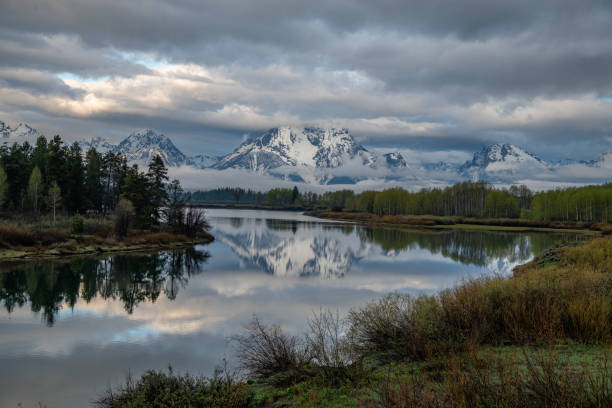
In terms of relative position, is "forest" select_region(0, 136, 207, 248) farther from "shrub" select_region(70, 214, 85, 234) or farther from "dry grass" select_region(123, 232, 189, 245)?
"dry grass" select_region(123, 232, 189, 245)

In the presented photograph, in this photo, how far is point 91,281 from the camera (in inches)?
1220

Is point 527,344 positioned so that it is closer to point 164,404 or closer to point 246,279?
point 164,404

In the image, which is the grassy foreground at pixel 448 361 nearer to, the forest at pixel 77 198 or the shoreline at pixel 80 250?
the shoreline at pixel 80 250

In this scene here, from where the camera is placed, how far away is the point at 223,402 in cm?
920

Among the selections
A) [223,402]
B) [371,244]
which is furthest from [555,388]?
[371,244]

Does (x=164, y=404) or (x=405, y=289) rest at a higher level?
(x=164, y=404)

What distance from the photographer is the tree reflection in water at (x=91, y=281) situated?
25.2 meters

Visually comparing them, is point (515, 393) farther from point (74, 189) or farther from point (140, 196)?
point (74, 189)

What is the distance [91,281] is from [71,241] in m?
18.3

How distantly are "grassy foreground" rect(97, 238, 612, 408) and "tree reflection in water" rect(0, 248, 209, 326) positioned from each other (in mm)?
15110

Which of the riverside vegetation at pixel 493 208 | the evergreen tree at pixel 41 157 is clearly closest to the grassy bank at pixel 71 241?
the evergreen tree at pixel 41 157

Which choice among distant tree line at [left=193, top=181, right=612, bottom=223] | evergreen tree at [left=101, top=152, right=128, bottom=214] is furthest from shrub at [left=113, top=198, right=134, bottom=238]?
distant tree line at [left=193, top=181, right=612, bottom=223]

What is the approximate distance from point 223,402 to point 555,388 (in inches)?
258

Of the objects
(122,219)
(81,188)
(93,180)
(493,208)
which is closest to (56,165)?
(81,188)
